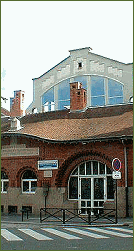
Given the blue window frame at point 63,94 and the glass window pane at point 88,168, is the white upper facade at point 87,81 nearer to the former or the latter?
the blue window frame at point 63,94

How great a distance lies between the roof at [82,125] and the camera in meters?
24.3

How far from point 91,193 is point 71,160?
7.57ft

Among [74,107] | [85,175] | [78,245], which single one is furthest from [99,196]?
[78,245]

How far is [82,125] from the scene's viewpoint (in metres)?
26.8

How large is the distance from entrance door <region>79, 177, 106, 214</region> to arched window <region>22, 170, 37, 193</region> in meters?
3.24

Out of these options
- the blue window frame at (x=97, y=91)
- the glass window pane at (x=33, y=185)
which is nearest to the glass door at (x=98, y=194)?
the glass window pane at (x=33, y=185)

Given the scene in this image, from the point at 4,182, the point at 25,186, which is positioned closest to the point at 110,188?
the point at 25,186

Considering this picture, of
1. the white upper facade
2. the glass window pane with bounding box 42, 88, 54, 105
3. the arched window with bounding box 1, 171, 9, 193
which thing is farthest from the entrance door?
the glass window pane with bounding box 42, 88, 54, 105

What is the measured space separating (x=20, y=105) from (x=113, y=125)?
36.0 ft

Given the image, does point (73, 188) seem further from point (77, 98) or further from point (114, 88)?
point (114, 88)

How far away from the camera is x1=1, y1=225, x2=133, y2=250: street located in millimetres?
12227

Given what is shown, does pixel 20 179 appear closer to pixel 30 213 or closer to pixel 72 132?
pixel 30 213

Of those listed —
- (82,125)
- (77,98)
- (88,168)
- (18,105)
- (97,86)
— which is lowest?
(88,168)

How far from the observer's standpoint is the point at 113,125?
25172mm
